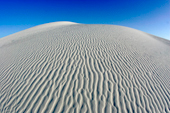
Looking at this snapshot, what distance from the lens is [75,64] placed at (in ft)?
14.1

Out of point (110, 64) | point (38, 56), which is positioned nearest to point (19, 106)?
point (38, 56)

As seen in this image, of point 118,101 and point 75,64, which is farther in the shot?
point 75,64

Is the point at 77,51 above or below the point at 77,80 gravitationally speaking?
above

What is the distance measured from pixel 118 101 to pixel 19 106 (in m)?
2.92

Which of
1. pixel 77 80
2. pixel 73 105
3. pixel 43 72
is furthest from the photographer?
pixel 43 72

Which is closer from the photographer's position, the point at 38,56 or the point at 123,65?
the point at 123,65

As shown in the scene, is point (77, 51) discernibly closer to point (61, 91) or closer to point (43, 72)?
point (43, 72)

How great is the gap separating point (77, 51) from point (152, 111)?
410 cm

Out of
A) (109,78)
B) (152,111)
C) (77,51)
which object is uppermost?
(77,51)

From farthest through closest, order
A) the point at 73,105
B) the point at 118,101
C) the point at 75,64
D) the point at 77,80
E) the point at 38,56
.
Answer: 1. the point at 38,56
2. the point at 75,64
3. the point at 77,80
4. the point at 118,101
5. the point at 73,105

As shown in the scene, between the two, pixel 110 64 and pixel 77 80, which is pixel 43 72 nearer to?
pixel 77 80

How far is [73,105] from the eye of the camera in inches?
106

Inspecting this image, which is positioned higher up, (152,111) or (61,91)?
(61,91)

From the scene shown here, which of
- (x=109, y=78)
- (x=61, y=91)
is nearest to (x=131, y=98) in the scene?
(x=109, y=78)
